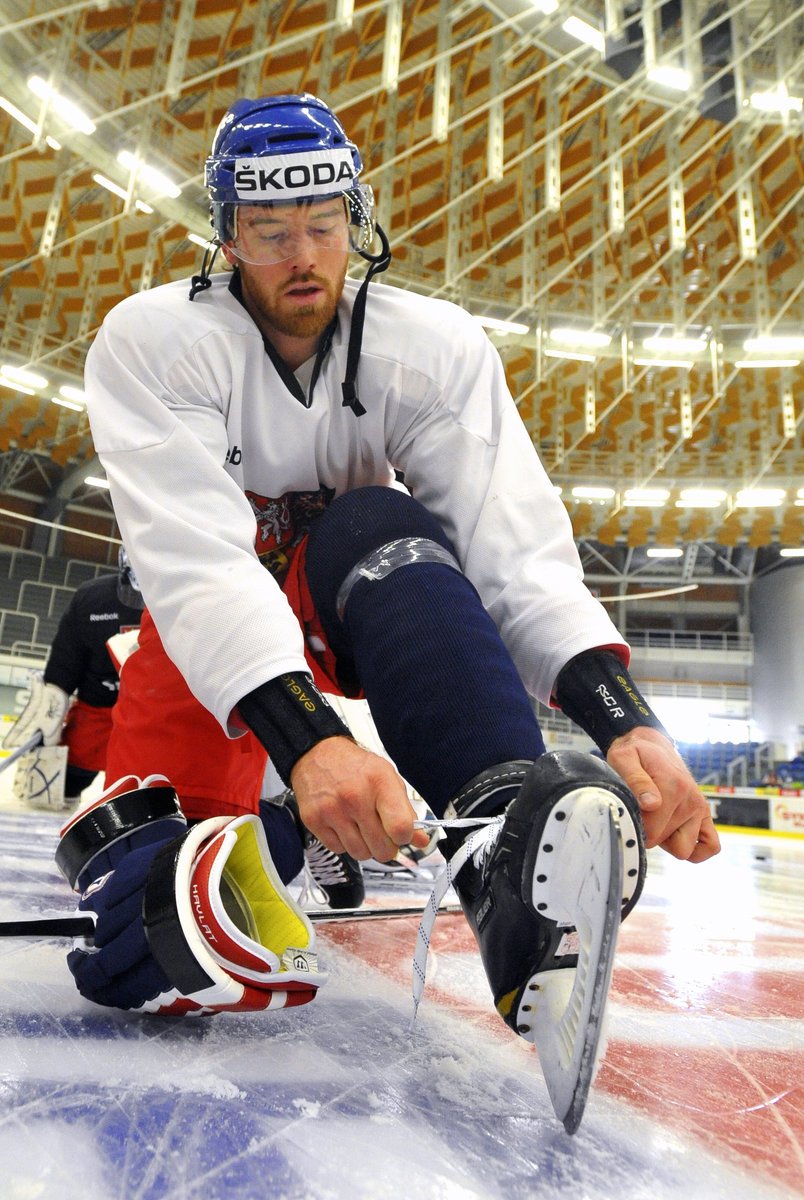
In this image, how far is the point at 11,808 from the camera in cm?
332

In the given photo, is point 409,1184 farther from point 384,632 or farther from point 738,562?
point 738,562

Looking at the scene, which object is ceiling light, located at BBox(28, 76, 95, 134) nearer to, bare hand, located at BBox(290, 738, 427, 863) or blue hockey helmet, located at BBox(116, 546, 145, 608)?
blue hockey helmet, located at BBox(116, 546, 145, 608)

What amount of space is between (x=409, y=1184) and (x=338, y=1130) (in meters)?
0.07

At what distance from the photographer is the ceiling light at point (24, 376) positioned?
977 cm

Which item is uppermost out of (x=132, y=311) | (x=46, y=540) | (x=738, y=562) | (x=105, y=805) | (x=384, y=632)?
(x=738, y=562)

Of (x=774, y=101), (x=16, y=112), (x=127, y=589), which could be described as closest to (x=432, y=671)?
(x=127, y=589)

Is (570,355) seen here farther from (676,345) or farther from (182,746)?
(182,746)

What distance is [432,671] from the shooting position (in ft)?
2.20

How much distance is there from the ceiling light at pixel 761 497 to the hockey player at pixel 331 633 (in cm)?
1241

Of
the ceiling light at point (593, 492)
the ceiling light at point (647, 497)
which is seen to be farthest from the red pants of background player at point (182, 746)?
the ceiling light at point (647, 497)

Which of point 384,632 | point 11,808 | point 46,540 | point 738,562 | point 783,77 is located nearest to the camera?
point 384,632

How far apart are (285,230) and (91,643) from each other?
2.19m

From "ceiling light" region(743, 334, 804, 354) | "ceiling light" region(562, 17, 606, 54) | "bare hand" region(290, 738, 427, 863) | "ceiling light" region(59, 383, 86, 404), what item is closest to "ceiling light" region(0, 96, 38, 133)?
"ceiling light" region(562, 17, 606, 54)

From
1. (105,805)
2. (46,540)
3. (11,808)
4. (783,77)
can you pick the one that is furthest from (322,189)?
(46,540)
